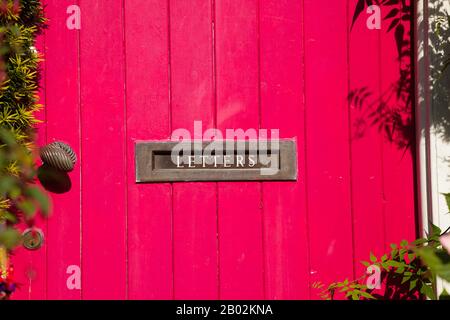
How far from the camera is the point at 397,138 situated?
2.05 meters

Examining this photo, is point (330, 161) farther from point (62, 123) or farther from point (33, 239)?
point (33, 239)

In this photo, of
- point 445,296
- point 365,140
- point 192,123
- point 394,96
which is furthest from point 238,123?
point 445,296

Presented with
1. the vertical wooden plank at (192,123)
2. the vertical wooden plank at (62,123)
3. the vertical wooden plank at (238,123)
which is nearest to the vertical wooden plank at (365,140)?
the vertical wooden plank at (238,123)

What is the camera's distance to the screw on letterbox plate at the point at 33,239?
2.05 meters

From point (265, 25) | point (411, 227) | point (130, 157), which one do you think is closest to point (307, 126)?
point (265, 25)

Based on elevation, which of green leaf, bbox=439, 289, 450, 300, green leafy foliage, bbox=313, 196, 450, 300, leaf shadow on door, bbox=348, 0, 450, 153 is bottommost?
green leafy foliage, bbox=313, 196, 450, 300

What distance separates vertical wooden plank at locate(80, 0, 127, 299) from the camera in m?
2.05

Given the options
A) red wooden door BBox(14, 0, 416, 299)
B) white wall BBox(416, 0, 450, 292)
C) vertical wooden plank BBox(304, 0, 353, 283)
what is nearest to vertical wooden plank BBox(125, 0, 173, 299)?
red wooden door BBox(14, 0, 416, 299)

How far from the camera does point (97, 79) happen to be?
207 centimetres

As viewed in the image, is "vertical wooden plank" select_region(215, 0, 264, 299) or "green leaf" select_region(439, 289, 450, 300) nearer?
"green leaf" select_region(439, 289, 450, 300)

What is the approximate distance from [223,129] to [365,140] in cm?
56

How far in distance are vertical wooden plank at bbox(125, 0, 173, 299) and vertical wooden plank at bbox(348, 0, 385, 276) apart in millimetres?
735

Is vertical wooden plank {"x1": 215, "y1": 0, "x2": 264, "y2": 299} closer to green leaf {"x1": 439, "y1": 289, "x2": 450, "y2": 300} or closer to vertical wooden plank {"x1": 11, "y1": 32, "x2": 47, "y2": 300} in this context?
vertical wooden plank {"x1": 11, "y1": 32, "x2": 47, "y2": 300}

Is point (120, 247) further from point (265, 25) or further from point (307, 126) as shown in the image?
point (265, 25)
